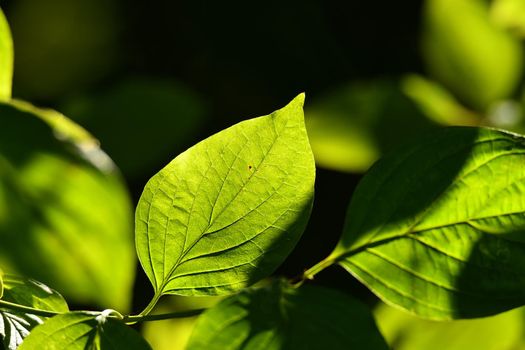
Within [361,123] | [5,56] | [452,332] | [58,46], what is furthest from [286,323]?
[58,46]

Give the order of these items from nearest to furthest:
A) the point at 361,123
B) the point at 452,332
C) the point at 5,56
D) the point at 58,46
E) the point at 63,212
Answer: the point at 5,56 < the point at 63,212 < the point at 452,332 < the point at 361,123 < the point at 58,46

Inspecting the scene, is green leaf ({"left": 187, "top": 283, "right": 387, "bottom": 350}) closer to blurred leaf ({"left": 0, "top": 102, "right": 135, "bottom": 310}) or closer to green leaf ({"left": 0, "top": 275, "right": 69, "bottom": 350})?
green leaf ({"left": 0, "top": 275, "right": 69, "bottom": 350})

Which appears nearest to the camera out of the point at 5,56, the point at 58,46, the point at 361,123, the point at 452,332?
the point at 5,56

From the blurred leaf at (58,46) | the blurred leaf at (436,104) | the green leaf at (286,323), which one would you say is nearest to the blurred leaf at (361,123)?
the blurred leaf at (436,104)

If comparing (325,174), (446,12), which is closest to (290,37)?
(325,174)

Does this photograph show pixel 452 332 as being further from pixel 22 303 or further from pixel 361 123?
pixel 22 303

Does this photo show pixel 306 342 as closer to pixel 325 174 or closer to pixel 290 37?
pixel 325 174
